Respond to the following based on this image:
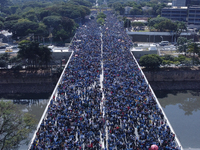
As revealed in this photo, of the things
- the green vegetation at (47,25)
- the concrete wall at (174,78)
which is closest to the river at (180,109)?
the concrete wall at (174,78)

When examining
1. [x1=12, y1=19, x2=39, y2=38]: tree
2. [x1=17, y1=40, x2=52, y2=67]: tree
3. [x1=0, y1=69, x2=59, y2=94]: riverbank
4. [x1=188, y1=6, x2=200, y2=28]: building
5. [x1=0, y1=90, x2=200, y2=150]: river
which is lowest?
[x1=0, y1=90, x2=200, y2=150]: river

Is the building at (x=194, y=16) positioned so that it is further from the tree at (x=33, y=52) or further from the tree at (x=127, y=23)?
the tree at (x=33, y=52)

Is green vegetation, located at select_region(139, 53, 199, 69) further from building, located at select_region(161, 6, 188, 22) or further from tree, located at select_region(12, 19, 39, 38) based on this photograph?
building, located at select_region(161, 6, 188, 22)

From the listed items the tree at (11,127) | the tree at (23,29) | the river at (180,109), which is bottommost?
the river at (180,109)

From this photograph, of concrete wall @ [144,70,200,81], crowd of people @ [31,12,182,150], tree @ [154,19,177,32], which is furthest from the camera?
tree @ [154,19,177,32]

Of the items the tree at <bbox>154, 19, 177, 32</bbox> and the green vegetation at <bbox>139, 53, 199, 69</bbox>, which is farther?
the tree at <bbox>154, 19, 177, 32</bbox>

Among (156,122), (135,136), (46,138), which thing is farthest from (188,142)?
(46,138)

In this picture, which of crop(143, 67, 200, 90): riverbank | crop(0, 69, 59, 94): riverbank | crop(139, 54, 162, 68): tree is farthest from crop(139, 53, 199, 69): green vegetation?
crop(0, 69, 59, 94): riverbank
